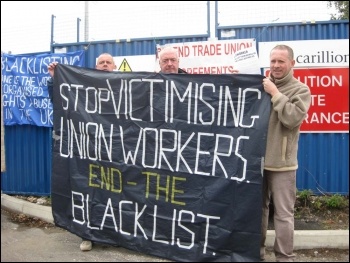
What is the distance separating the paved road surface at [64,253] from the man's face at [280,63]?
1.76m

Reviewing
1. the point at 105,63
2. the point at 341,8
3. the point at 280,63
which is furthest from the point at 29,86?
the point at 341,8

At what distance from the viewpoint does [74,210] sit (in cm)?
407

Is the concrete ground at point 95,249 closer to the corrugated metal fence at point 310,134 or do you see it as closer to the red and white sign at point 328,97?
the corrugated metal fence at point 310,134

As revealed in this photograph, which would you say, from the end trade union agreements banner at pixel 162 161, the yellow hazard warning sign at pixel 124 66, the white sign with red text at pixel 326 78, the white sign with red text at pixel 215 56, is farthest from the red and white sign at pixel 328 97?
the yellow hazard warning sign at pixel 124 66

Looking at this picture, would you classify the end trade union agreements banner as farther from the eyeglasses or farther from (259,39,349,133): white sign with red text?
(259,39,349,133): white sign with red text

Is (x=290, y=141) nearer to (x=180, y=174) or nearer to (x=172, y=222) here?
(x=180, y=174)

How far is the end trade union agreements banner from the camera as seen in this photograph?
342cm

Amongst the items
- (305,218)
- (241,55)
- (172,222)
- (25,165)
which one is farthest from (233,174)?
(25,165)

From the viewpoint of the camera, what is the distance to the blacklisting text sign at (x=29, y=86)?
585cm

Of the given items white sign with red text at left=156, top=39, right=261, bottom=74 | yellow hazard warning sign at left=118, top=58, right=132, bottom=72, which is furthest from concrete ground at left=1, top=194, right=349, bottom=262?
yellow hazard warning sign at left=118, top=58, right=132, bottom=72

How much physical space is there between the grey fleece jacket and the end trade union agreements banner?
103 millimetres

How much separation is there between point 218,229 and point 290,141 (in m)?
1.02

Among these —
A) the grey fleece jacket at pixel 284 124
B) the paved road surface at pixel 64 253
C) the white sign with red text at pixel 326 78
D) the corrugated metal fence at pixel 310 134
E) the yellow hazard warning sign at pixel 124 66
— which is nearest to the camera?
the grey fleece jacket at pixel 284 124

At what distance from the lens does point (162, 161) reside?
3.71 m
